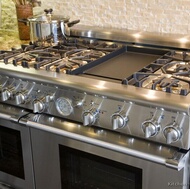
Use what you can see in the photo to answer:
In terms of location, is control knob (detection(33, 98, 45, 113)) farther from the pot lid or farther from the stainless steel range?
the pot lid

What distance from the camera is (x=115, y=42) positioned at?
194 cm

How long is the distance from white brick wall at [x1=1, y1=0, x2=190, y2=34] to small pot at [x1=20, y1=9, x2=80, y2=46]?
227mm

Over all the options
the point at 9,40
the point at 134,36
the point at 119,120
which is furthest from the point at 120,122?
the point at 9,40

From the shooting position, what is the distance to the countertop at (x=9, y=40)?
210 cm

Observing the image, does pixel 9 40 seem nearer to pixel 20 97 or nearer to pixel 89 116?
pixel 20 97

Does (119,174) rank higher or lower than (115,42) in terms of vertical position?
lower

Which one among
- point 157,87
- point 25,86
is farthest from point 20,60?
point 157,87

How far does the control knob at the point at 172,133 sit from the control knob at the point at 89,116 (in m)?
0.28

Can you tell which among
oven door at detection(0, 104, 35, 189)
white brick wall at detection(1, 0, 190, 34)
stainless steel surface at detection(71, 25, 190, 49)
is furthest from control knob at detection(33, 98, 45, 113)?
white brick wall at detection(1, 0, 190, 34)

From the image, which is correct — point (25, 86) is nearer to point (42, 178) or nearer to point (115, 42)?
point (42, 178)

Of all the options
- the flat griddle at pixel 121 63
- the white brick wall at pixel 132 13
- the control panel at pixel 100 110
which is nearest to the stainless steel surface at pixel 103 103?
the control panel at pixel 100 110

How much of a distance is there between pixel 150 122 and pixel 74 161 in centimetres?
41

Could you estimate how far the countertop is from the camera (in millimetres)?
2098

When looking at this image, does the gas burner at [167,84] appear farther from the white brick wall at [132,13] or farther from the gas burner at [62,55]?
the white brick wall at [132,13]
